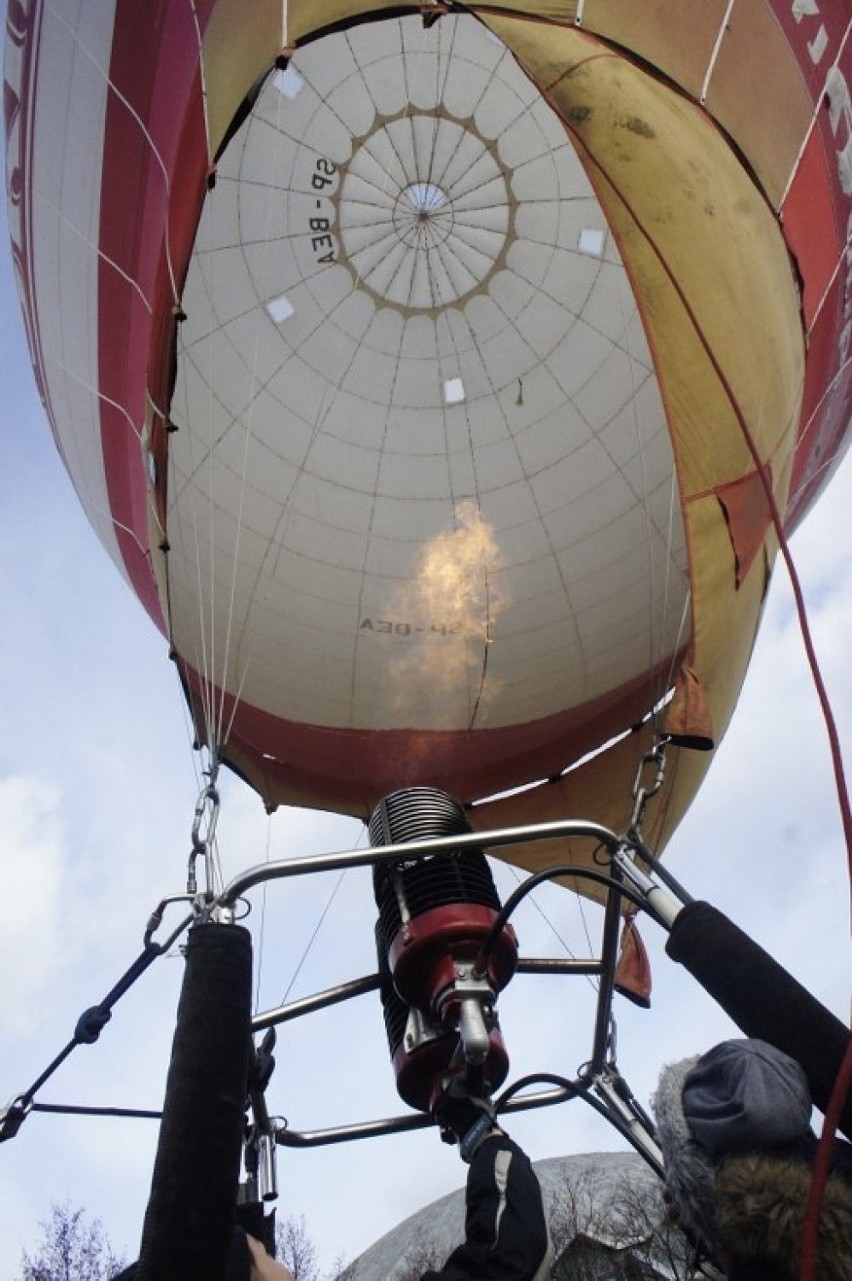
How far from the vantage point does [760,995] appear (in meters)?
1.75

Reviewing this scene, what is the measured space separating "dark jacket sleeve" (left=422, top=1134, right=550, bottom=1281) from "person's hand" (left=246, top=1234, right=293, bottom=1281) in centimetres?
25

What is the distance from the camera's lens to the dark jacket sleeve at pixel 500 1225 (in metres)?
1.54

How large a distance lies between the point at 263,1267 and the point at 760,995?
34.9 inches

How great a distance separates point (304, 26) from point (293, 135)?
5.38 ft

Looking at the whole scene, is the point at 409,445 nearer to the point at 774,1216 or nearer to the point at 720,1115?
the point at 720,1115

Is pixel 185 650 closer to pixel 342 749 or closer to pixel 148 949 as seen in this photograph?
pixel 342 749

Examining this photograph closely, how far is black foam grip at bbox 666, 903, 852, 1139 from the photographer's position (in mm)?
1614

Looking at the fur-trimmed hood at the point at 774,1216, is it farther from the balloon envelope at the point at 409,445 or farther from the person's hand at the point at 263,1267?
the balloon envelope at the point at 409,445

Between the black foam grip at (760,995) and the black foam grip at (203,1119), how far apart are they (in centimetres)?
80

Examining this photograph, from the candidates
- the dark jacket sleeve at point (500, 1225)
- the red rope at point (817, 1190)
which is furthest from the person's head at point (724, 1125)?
the dark jacket sleeve at point (500, 1225)

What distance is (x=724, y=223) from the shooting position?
12.5 ft

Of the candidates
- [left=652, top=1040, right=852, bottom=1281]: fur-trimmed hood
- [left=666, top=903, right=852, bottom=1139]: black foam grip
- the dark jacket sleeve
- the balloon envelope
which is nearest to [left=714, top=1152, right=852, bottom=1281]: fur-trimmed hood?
[left=652, top=1040, right=852, bottom=1281]: fur-trimmed hood

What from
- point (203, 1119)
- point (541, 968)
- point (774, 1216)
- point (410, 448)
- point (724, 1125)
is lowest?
point (774, 1216)

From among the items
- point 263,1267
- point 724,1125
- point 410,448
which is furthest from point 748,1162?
point 410,448
